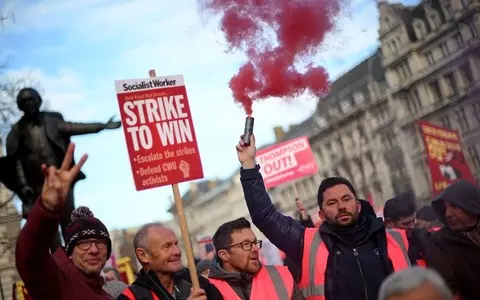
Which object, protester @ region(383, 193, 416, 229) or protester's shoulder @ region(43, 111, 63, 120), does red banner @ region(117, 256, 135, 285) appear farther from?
protester @ region(383, 193, 416, 229)

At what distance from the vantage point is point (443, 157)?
47.2 ft

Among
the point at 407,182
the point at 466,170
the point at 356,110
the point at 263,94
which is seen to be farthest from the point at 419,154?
the point at 263,94

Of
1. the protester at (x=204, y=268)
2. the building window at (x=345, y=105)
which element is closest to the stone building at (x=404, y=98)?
the building window at (x=345, y=105)

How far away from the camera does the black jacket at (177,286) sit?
4.32 m

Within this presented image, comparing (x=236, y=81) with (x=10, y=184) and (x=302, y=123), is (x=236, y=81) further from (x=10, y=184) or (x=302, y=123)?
(x=302, y=123)

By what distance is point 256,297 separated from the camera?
4746 mm

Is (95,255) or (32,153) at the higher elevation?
(32,153)

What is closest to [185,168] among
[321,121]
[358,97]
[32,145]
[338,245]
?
[338,245]

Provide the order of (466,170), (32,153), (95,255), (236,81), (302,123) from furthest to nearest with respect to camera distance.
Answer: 1. (302,123)
2. (466,170)
3. (236,81)
4. (32,153)
5. (95,255)

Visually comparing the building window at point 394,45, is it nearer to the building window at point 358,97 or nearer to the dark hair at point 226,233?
the building window at point 358,97

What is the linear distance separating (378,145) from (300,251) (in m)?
53.8

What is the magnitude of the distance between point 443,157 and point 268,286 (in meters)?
10.5

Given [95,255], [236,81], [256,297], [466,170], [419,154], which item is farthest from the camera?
[419,154]

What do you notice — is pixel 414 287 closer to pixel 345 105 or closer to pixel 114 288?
pixel 114 288
